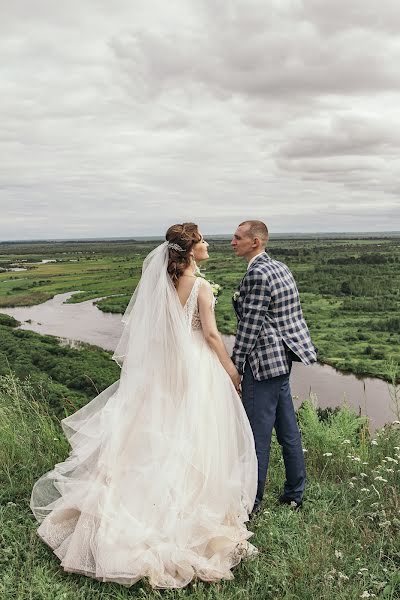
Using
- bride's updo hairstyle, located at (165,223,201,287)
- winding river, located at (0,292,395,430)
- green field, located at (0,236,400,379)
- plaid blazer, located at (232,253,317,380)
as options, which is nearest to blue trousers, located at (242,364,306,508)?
plaid blazer, located at (232,253,317,380)

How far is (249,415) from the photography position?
371cm

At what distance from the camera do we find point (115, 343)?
41.7 meters

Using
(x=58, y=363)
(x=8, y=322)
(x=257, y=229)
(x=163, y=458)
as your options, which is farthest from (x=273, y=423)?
(x=8, y=322)

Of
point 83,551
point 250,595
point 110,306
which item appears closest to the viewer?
point 250,595

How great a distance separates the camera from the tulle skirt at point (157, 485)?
9.69ft

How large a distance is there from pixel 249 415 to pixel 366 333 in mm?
45305

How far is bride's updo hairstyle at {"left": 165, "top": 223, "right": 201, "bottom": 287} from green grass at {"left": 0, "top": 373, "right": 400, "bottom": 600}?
1766 millimetres

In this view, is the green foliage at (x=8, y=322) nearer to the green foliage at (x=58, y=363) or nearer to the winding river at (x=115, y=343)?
the winding river at (x=115, y=343)

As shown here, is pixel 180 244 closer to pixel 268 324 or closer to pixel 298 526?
pixel 268 324

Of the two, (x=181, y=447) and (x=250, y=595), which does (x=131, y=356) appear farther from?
(x=250, y=595)

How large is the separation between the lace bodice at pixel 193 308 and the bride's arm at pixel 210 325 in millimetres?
31

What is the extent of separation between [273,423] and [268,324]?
705mm

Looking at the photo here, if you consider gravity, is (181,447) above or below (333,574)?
above

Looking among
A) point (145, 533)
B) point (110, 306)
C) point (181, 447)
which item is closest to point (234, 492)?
point (181, 447)
